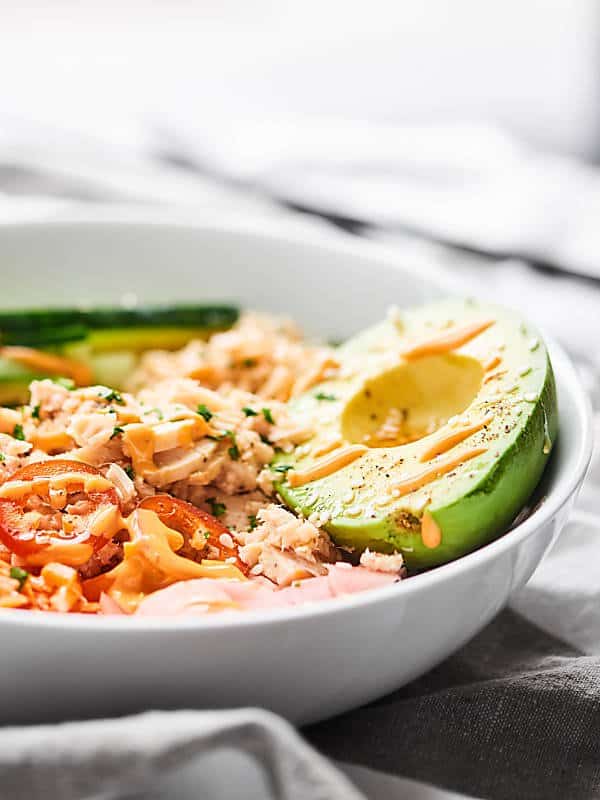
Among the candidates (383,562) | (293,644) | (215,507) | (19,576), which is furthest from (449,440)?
(19,576)

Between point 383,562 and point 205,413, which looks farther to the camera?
point 205,413

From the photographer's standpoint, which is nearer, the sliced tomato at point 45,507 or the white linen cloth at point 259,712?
the white linen cloth at point 259,712

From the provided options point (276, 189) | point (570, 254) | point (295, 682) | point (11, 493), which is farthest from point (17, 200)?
point (295, 682)

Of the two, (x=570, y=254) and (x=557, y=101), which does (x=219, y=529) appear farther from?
(x=557, y=101)

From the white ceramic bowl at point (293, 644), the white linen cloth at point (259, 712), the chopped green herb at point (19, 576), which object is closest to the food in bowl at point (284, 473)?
the chopped green herb at point (19, 576)

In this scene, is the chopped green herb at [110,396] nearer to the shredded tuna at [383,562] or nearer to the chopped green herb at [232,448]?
the chopped green herb at [232,448]

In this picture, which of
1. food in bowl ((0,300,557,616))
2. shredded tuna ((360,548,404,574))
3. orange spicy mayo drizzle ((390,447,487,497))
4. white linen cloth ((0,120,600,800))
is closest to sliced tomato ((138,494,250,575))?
food in bowl ((0,300,557,616))

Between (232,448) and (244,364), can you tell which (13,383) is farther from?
(232,448)
